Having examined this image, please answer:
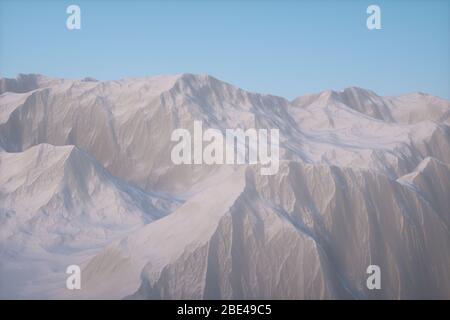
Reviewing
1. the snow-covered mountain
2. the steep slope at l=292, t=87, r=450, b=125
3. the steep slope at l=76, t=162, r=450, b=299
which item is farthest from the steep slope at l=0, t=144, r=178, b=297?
the steep slope at l=292, t=87, r=450, b=125

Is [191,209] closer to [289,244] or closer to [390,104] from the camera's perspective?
[289,244]

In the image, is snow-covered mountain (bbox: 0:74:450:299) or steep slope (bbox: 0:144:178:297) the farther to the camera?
steep slope (bbox: 0:144:178:297)

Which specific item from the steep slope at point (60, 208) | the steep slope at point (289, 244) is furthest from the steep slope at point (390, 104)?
the steep slope at point (289, 244)

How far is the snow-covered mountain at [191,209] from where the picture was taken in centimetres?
1200

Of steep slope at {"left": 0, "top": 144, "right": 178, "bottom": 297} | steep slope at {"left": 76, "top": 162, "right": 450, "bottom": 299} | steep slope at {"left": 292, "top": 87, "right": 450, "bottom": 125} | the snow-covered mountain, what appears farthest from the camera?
steep slope at {"left": 292, "top": 87, "right": 450, "bottom": 125}

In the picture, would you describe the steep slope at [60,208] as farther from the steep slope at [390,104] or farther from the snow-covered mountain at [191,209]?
the steep slope at [390,104]

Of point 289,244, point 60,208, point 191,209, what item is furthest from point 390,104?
point 289,244

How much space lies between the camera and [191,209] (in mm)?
13594

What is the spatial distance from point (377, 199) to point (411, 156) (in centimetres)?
2042

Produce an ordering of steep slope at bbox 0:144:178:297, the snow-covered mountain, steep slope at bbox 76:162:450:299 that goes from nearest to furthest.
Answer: steep slope at bbox 76:162:450:299, the snow-covered mountain, steep slope at bbox 0:144:178:297

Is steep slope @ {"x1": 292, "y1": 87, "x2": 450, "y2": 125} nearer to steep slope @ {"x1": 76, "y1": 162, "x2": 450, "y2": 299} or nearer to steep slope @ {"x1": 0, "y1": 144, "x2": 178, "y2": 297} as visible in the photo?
steep slope @ {"x1": 0, "y1": 144, "x2": 178, "y2": 297}

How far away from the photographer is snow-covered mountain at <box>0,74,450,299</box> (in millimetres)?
12000

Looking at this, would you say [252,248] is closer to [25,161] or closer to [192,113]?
[25,161]

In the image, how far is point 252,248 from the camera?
12312 mm
